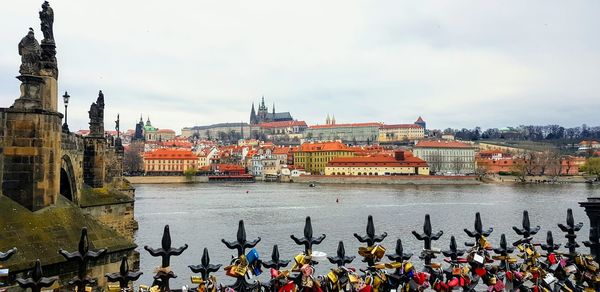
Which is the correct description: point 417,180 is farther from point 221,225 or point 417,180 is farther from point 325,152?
point 221,225

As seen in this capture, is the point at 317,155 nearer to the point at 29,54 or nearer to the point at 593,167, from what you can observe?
the point at 593,167

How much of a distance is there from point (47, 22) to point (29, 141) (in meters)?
3.42

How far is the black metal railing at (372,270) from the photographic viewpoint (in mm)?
4309

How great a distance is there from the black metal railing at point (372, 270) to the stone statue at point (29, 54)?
7453mm

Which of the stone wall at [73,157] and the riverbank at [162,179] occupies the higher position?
the stone wall at [73,157]

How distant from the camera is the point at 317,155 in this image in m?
139

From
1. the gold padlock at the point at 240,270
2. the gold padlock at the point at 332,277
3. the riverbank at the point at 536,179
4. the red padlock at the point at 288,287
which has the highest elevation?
the gold padlock at the point at 240,270

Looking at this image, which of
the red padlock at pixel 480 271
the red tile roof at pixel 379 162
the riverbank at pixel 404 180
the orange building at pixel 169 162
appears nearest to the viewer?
the red padlock at pixel 480 271

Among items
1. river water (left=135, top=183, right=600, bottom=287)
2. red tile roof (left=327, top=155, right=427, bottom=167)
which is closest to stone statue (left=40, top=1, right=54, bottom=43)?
river water (left=135, top=183, right=600, bottom=287)

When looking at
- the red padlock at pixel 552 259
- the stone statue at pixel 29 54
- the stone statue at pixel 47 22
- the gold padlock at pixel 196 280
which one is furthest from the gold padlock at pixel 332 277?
the stone statue at pixel 47 22

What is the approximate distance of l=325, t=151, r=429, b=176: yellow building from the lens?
377 ft

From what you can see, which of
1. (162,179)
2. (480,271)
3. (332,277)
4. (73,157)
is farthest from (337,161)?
(332,277)

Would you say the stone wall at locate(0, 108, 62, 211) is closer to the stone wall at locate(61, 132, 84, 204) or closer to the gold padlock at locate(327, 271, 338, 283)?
the stone wall at locate(61, 132, 84, 204)

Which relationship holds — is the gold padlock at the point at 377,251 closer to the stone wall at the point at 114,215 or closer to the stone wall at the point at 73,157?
the stone wall at the point at 73,157
